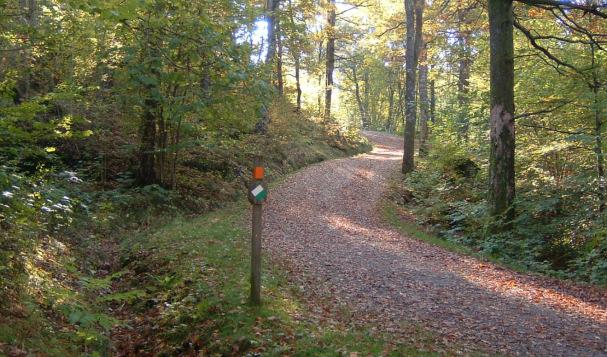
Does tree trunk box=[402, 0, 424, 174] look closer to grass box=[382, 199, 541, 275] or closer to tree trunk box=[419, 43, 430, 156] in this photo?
tree trunk box=[419, 43, 430, 156]

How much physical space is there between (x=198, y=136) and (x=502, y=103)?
8.08 m

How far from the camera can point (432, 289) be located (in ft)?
24.8

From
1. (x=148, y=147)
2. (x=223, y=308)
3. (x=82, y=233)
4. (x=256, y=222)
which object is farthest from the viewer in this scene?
(x=148, y=147)

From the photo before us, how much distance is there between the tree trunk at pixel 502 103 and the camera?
10.4 metres

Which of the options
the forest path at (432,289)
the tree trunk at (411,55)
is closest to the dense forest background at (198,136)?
the forest path at (432,289)

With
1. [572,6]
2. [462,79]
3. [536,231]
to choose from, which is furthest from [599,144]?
[462,79]

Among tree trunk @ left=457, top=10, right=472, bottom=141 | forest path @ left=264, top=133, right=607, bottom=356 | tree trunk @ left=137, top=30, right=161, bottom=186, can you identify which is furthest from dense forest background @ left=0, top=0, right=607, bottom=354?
forest path @ left=264, top=133, right=607, bottom=356

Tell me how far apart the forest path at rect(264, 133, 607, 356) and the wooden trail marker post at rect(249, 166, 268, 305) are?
1.32 meters

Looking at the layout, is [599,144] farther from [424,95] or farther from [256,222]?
[424,95]

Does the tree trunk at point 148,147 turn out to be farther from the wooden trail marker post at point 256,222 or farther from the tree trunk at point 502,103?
the tree trunk at point 502,103

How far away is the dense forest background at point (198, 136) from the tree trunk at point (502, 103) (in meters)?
0.04

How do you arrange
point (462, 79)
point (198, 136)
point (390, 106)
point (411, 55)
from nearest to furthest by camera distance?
point (198, 136) → point (411, 55) → point (462, 79) → point (390, 106)

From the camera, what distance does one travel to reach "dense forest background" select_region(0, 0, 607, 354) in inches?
282

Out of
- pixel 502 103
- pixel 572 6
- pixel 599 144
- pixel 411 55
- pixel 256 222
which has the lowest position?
pixel 256 222
